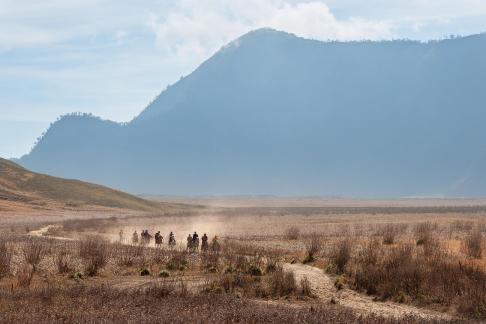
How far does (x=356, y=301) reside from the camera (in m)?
19.8

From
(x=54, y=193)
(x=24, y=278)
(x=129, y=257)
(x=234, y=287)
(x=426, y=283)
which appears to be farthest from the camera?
(x=54, y=193)

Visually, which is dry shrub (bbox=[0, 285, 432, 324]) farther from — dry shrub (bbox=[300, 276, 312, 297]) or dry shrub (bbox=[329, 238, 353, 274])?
dry shrub (bbox=[329, 238, 353, 274])

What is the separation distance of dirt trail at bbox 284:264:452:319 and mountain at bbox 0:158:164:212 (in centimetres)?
8528

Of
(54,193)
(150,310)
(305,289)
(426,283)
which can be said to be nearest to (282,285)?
(305,289)

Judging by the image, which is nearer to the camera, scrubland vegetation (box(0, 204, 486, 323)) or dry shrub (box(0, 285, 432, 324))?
dry shrub (box(0, 285, 432, 324))

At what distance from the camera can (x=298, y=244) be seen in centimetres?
4009

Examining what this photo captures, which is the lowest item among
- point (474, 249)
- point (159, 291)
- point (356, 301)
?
point (356, 301)

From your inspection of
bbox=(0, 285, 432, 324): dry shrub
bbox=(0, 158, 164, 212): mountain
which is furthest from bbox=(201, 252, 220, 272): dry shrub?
bbox=(0, 158, 164, 212): mountain

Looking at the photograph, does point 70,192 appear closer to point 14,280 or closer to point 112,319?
point 14,280

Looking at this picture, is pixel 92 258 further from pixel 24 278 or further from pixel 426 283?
pixel 426 283

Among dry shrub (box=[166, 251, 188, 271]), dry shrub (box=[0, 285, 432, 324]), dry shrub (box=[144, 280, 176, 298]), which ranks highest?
dry shrub (box=[166, 251, 188, 271])

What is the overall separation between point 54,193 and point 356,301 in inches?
4134

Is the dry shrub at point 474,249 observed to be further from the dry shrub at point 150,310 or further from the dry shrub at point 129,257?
the dry shrub at point 129,257

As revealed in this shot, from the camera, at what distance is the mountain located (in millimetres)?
108188
